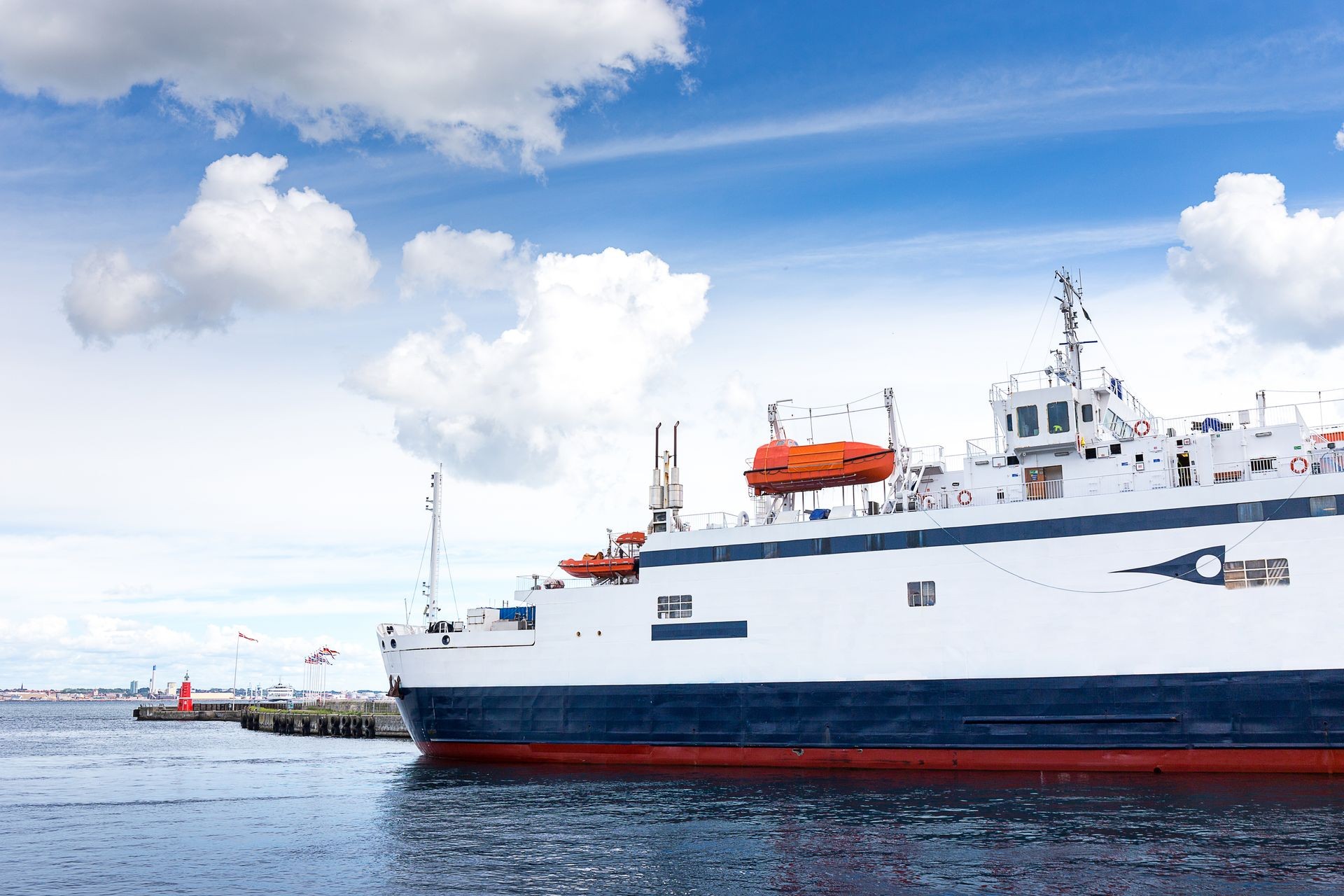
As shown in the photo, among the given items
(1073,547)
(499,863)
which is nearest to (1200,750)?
(1073,547)

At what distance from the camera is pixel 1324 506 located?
85.5 ft

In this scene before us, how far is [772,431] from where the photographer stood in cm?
3544

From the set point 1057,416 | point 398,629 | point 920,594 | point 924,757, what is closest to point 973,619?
point 920,594

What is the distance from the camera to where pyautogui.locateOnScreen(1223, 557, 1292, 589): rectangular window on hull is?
A: 2630 centimetres

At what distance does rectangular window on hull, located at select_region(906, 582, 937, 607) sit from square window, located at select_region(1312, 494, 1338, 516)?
34.5 ft

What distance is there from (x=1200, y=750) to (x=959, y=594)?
24.9 feet

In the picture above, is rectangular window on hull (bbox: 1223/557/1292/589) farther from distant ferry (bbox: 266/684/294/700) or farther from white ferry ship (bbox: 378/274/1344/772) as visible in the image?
distant ferry (bbox: 266/684/294/700)

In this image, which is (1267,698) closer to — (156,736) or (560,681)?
(560,681)

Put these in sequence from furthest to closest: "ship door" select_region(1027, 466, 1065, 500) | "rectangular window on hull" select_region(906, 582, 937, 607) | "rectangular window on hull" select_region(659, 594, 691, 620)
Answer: "rectangular window on hull" select_region(659, 594, 691, 620), "ship door" select_region(1027, 466, 1065, 500), "rectangular window on hull" select_region(906, 582, 937, 607)

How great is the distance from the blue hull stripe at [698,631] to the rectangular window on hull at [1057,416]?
38.6 feet

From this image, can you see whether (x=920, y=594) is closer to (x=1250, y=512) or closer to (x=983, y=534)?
(x=983, y=534)

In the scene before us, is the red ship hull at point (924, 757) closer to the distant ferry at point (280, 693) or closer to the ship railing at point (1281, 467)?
the ship railing at point (1281, 467)

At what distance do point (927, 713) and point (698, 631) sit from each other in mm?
7942

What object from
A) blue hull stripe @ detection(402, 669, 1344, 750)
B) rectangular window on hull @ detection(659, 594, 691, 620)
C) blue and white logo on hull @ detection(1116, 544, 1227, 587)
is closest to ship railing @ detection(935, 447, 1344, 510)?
blue and white logo on hull @ detection(1116, 544, 1227, 587)
